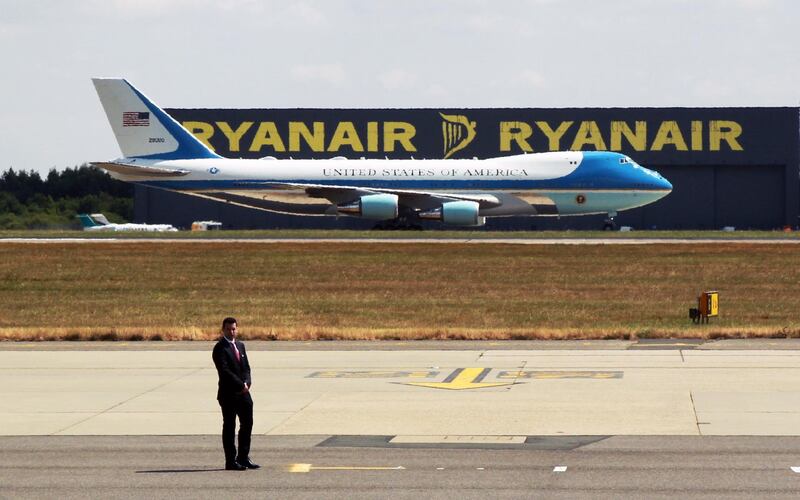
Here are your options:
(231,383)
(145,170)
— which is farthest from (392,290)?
(145,170)

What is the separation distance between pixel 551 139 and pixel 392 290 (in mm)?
50851

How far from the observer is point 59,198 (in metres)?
133

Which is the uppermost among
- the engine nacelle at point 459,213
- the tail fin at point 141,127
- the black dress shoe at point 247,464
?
the tail fin at point 141,127

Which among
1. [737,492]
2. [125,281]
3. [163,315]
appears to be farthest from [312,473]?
[125,281]

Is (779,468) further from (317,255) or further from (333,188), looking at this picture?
(333,188)

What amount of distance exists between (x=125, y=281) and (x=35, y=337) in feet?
55.0

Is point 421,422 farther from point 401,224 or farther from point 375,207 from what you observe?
point 401,224

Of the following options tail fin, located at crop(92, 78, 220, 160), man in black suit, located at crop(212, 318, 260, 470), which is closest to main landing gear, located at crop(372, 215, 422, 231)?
tail fin, located at crop(92, 78, 220, 160)

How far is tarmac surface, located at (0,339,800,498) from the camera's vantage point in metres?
14.4

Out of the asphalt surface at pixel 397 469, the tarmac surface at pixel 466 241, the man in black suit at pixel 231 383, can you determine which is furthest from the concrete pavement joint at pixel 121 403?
the tarmac surface at pixel 466 241

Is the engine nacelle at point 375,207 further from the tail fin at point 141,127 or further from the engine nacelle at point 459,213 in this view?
the tail fin at point 141,127

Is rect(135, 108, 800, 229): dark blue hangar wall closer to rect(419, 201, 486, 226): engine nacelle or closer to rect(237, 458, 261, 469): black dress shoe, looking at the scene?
rect(419, 201, 486, 226): engine nacelle

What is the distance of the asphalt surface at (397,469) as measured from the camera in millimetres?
13922

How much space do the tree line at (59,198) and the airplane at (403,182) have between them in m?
31.4
